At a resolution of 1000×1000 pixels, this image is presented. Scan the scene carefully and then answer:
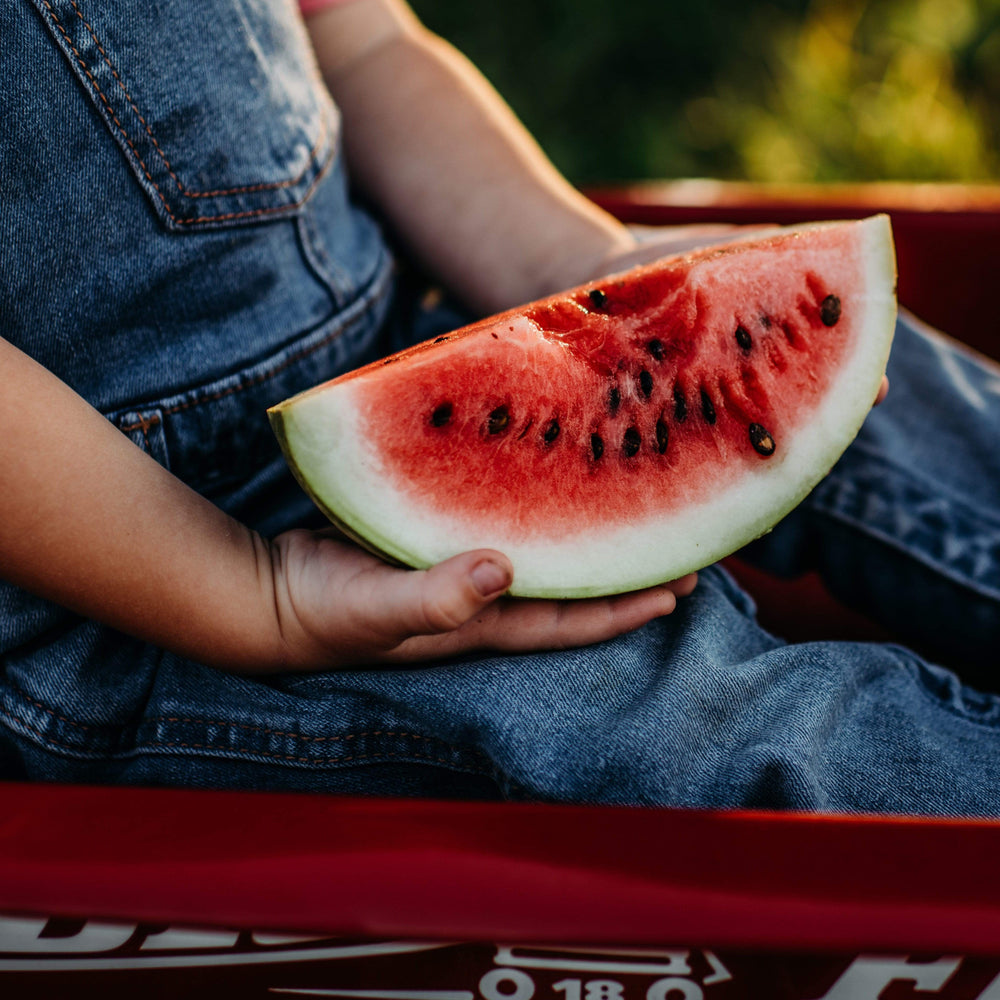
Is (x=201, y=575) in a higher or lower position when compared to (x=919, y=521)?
higher

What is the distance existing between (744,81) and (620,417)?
3.49 metres

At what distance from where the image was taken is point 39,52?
568 millimetres

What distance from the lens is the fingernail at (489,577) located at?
1.57ft

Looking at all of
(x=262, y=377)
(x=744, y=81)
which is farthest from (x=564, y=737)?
(x=744, y=81)

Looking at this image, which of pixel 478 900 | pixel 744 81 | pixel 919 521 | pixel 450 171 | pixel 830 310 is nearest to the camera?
pixel 478 900

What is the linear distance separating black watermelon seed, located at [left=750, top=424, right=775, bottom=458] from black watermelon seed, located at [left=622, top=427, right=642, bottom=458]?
3.2 inches

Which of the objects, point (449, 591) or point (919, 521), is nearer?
point (449, 591)

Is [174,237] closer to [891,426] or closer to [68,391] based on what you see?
[68,391]

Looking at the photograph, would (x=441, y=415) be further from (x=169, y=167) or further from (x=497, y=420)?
(x=169, y=167)

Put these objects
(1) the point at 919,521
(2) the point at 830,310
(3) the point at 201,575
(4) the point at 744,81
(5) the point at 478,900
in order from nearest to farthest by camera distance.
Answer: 1. (5) the point at 478,900
2. (3) the point at 201,575
3. (2) the point at 830,310
4. (1) the point at 919,521
5. (4) the point at 744,81

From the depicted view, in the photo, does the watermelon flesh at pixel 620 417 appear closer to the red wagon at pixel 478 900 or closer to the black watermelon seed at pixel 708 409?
the black watermelon seed at pixel 708 409

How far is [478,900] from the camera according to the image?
427mm

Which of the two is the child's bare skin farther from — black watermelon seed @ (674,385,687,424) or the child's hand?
black watermelon seed @ (674,385,687,424)

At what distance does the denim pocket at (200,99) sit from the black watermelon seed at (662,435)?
0.36 m
